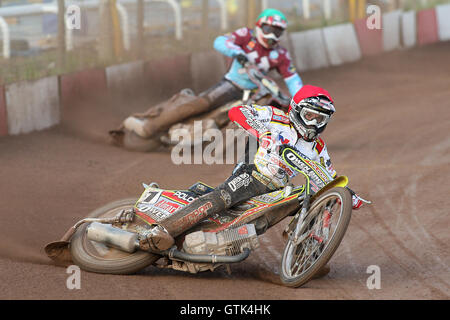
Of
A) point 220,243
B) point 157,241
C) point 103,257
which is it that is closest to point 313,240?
point 220,243

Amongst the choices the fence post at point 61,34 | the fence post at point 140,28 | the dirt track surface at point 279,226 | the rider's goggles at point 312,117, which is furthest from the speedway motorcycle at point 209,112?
the rider's goggles at point 312,117

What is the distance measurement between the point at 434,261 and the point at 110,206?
9.64 ft

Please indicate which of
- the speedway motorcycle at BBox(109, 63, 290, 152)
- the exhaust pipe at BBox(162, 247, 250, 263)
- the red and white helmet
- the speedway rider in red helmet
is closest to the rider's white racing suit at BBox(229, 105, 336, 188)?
the speedway rider in red helmet

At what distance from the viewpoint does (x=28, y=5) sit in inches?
594

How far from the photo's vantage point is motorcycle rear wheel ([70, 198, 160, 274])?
21.9 feet

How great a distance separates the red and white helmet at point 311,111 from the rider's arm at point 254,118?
0.92 feet

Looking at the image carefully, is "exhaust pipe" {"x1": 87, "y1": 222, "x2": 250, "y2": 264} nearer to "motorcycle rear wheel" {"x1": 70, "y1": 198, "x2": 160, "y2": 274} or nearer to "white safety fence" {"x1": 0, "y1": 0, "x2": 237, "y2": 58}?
"motorcycle rear wheel" {"x1": 70, "y1": 198, "x2": 160, "y2": 274}

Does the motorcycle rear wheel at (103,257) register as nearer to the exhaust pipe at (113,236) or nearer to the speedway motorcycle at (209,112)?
the exhaust pipe at (113,236)

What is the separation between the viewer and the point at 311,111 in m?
6.71

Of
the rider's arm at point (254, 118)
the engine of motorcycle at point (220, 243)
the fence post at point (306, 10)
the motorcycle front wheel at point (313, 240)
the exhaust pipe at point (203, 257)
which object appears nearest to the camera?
the motorcycle front wheel at point (313, 240)

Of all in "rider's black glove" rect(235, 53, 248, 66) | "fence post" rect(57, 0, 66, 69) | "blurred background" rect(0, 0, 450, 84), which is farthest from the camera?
"fence post" rect(57, 0, 66, 69)

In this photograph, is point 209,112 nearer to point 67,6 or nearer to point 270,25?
point 270,25

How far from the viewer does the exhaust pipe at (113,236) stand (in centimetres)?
666

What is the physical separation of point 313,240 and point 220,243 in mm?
777
